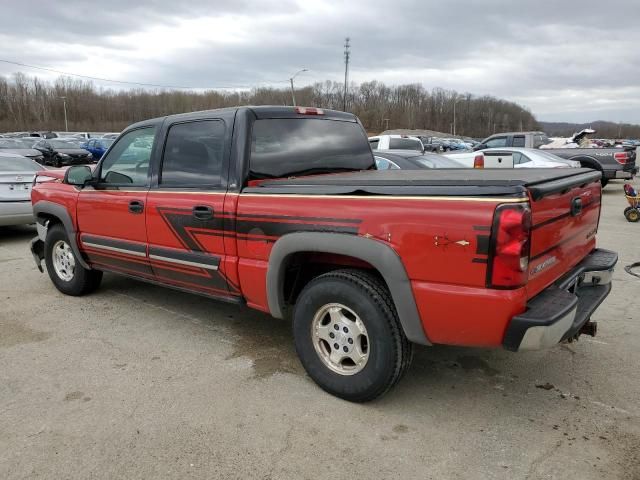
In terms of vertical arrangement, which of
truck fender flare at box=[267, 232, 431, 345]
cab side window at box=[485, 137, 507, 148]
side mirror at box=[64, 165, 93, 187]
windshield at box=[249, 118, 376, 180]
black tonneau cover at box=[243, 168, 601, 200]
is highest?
cab side window at box=[485, 137, 507, 148]

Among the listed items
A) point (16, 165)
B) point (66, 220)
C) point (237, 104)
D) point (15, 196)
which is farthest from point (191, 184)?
point (237, 104)

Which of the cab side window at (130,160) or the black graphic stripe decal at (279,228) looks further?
the cab side window at (130,160)

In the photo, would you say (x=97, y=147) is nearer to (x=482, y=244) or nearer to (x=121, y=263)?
(x=121, y=263)

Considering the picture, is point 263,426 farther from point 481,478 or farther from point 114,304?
point 114,304

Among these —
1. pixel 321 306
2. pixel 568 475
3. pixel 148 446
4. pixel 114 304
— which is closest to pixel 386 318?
pixel 321 306

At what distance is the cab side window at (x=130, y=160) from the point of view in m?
4.43

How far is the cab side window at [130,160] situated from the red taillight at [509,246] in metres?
3.01

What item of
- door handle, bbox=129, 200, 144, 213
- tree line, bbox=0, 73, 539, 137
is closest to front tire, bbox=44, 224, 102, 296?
door handle, bbox=129, 200, 144, 213

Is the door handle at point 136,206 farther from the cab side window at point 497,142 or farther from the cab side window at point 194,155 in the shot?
the cab side window at point 497,142

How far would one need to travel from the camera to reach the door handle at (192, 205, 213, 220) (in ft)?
12.3

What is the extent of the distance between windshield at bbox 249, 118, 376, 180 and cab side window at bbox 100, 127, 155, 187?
1158 mm

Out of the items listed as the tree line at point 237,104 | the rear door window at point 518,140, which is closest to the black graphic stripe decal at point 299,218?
the rear door window at point 518,140

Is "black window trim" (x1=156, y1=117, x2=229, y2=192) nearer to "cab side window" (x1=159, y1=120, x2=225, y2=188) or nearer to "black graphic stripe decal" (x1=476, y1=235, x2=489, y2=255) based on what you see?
"cab side window" (x1=159, y1=120, x2=225, y2=188)

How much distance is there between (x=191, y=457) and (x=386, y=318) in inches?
50.7
